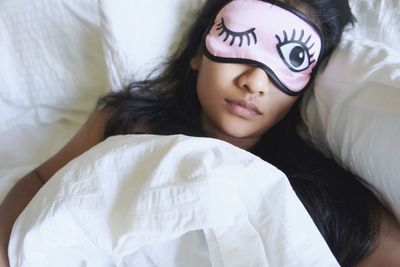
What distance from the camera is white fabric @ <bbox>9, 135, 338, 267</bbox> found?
19.3 inches

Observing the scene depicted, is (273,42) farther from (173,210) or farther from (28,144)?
(28,144)

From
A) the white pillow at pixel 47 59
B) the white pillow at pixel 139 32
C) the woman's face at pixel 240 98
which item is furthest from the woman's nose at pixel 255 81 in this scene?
the white pillow at pixel 47 59

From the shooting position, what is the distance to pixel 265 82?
71cm

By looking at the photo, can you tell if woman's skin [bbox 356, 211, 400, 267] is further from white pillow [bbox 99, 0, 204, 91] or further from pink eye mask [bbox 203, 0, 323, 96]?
white pillow [bbox 99, 0, 204, 91]

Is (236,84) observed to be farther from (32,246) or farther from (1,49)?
(1,49)

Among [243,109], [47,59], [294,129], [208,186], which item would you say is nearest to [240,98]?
[243,109]

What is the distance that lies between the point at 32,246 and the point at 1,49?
0.57m

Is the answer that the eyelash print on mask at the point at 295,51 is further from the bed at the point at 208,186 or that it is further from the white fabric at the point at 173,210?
the white fabric at the point at 173,210

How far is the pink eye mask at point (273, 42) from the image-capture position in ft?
2.32

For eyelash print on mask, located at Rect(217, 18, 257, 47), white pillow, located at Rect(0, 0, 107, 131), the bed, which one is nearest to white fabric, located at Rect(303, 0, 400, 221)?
the bed

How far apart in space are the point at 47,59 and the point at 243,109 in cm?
47

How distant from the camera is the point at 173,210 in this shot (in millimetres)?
489

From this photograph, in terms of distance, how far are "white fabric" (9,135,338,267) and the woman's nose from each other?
19 cm

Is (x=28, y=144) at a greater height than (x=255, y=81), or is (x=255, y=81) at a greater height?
(x=255, y=81)
